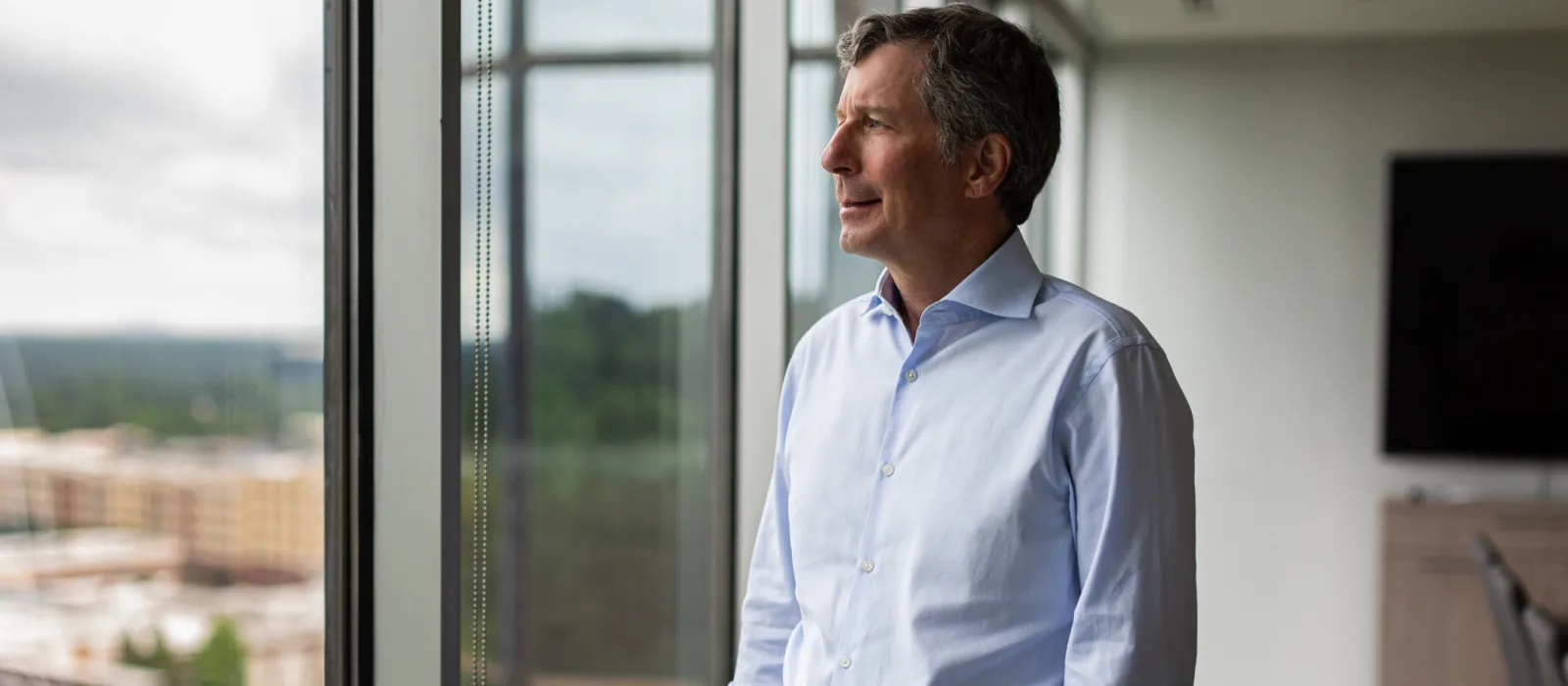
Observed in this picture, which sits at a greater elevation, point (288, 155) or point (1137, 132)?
point (1137, 132)

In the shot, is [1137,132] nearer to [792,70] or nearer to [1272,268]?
[1272,268]

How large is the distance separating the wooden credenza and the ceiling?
1495mm

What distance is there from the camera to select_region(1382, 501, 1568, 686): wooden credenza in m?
4.14

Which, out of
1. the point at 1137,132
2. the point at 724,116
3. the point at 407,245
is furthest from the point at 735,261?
the point at 1137,132

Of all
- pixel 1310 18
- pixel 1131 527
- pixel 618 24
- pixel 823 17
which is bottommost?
pixel 1131 527

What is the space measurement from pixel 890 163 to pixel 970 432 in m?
0.27

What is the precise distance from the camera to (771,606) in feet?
4.87

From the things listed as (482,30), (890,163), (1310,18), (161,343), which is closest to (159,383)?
(161,343)

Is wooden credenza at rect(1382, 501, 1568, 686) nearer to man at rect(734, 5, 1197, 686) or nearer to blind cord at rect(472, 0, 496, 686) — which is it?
man at rect(734, 5, 1197, 686)

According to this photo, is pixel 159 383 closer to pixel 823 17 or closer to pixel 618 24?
pixel 618 24

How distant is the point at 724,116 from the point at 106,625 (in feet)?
5.12

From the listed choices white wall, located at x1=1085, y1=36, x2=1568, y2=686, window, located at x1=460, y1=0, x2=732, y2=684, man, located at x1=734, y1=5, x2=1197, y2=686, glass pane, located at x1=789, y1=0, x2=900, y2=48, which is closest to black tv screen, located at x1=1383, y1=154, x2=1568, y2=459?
white wall, located at x1=1085, y1=36, x2=1568, y2=686

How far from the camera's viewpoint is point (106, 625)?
101 cm

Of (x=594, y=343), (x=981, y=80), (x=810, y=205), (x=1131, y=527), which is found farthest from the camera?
(x=810, y=205)
